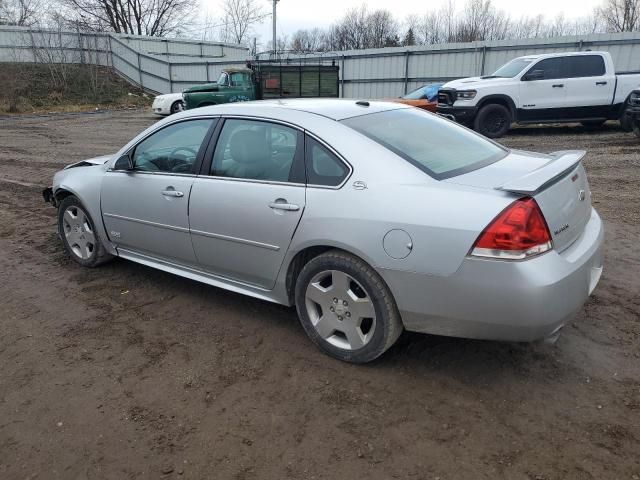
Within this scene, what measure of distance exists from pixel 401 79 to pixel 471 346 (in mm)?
19274

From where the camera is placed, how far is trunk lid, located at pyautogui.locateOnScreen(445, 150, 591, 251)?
8.66 feet

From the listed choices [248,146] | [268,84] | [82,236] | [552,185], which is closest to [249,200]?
[248,146]

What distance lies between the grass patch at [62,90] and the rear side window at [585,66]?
2258cm

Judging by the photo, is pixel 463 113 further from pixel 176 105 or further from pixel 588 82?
pixel 176 105

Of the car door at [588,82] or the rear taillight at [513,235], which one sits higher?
the car door at [588,82]

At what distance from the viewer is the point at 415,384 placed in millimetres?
2922

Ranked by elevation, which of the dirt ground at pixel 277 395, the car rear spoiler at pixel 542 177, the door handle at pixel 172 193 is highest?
the car rear spoiler at pixel 542 177

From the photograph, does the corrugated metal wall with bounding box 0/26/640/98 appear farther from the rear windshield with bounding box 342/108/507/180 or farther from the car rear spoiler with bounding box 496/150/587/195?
the car rear spoiler with bounding box 496/150/587/195

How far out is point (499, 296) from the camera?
8.32ft

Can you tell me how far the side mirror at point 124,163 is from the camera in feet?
13.8

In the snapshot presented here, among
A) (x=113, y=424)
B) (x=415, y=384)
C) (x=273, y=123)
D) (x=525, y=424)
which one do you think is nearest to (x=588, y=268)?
(x=525, y=424)

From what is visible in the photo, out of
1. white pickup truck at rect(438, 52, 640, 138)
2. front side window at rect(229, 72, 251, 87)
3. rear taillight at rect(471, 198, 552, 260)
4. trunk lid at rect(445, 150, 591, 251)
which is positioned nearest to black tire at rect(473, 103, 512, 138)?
white pickup truck at rect(438, 52, 640, 138)

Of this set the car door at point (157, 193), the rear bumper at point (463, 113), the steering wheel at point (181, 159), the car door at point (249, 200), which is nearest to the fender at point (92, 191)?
the car door at point (157, 193)

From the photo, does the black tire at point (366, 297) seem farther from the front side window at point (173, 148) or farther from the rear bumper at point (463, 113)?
the rear bumper at point (463, 113)
